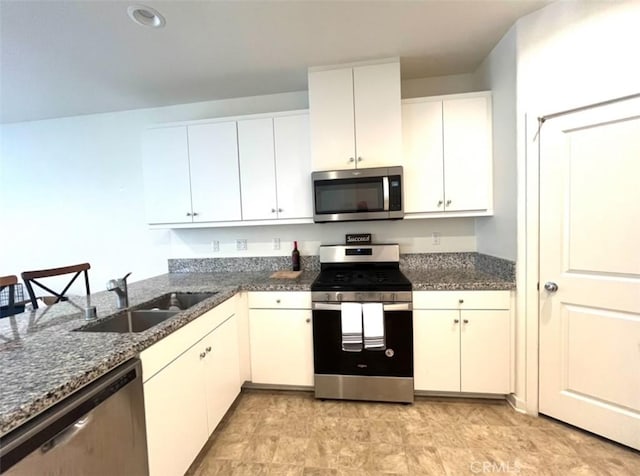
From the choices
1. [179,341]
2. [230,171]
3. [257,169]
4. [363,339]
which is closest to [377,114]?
[257,169]

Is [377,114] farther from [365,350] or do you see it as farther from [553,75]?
[365,350]

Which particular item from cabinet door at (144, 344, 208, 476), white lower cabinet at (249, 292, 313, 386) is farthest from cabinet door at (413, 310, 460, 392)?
cabinet door at (144, 344, 208, 476)

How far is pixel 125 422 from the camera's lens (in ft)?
3.61

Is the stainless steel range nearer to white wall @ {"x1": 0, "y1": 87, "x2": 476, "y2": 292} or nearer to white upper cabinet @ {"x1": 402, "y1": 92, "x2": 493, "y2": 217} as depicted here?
white upper cabinet @ {"x1": 402, "y1": 92, "x2": 493, "y2": 217}

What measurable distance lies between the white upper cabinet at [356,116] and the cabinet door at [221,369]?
1388mm

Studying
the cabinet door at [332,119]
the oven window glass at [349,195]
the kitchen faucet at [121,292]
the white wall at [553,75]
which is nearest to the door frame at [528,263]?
the white wall at [553,75]

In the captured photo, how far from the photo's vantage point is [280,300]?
2.17 m

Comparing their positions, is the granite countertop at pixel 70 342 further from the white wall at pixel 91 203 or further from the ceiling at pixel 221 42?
the ceiling at pixel 221 42

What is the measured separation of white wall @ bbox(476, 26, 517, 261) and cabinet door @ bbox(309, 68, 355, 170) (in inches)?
41.3

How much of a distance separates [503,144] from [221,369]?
8.06ft

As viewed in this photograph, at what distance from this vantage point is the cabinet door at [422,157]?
7.32 feet

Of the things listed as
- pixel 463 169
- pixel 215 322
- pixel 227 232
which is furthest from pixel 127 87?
pixel 463 169

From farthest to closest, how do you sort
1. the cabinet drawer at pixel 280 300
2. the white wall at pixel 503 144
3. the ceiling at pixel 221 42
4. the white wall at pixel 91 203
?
the white wall at pixel 91 203
the cabinet drawer at pixel 280 300
the white wall at pixel 503 144
the ceiling at pixel 221 42

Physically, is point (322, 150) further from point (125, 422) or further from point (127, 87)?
point (125, 422)
